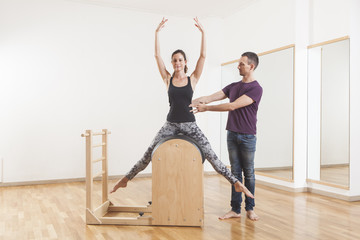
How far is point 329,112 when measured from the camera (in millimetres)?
4141

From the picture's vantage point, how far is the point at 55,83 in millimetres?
5074

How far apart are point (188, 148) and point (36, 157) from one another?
2940 mm

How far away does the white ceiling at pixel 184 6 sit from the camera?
5.25m

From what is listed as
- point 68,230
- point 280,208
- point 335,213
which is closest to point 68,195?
point 68,230

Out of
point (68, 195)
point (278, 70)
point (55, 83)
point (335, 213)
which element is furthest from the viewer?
point (55, 83)

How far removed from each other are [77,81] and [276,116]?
289cm

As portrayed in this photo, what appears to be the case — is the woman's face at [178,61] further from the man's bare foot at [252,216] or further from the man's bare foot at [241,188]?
the man's bare foot at [252,216]

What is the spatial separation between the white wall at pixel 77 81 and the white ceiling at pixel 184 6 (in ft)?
0.37

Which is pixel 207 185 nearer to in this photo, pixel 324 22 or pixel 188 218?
pixel 188 218

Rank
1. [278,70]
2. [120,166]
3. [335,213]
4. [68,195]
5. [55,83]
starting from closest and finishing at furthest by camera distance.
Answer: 1. [335,213]
2. [68,195]
3. [278,70]
4. [55,83]
5. [120,166]

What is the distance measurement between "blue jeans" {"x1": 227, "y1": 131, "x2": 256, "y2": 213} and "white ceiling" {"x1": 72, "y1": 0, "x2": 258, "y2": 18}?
281cm

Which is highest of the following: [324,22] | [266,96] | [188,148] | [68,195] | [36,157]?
[324,22]

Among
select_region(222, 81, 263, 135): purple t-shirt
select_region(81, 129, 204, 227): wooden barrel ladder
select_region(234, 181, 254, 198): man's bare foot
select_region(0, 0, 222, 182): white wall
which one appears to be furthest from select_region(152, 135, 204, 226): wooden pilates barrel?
select_region(0, 0, 222, 182): white wall

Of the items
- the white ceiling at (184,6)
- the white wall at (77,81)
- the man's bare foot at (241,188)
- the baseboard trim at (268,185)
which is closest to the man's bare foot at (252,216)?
the man's bare foot at (241,188)
